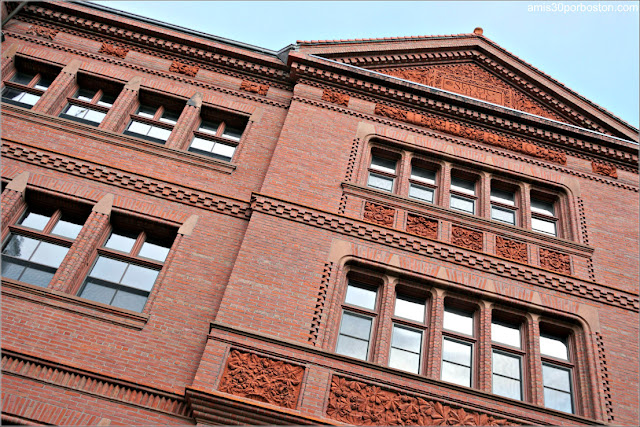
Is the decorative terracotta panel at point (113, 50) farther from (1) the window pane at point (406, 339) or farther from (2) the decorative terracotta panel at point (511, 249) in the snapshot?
(2) the decorative terracotta panel at point (511, 249)

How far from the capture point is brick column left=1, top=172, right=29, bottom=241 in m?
10.4

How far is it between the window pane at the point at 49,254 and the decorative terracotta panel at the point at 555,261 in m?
9.27

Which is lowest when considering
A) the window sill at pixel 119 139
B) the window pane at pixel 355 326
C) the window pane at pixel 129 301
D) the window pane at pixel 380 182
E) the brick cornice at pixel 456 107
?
the window pane at pixel 129 301

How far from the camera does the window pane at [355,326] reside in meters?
9.99

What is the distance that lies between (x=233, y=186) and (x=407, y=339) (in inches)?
184

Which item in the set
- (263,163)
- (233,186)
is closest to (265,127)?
(263,163)

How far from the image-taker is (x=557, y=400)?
9.97m

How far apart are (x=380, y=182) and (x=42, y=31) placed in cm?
923

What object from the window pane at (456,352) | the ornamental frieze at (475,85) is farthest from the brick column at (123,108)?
the window pane at (456,352)

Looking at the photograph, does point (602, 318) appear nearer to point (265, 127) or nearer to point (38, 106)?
point (265, 127)

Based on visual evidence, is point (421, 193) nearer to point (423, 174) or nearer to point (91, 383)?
point (423, 174)

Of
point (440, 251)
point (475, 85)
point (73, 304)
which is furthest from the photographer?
point (475, 85)

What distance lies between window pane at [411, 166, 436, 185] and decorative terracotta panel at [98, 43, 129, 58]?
7.66m

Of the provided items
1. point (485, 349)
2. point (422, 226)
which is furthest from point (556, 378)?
point (422, 226)
